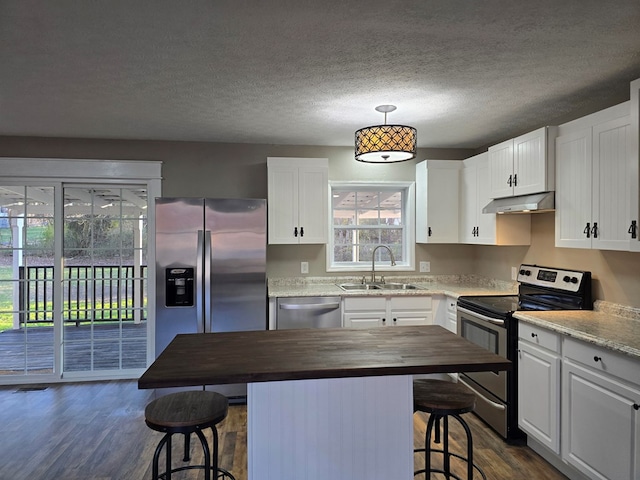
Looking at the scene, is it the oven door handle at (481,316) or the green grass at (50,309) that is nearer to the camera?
the oven door handle at (481,316)

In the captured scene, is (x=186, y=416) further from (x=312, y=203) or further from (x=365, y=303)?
(x=312, y=203)

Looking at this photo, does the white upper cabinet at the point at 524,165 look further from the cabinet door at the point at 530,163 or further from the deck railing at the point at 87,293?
the deck railing at the point at 87,293

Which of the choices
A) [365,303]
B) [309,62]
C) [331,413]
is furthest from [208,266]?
[331,413]

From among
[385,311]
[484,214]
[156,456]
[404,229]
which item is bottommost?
[156,456]

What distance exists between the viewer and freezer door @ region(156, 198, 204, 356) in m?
3.49

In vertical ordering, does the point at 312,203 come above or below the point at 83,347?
above

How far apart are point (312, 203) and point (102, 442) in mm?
2567

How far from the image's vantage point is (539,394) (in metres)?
2.54

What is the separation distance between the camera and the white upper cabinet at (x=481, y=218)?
357cm

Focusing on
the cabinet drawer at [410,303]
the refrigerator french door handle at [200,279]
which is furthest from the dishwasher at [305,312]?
the refrigerator french door handle at [200,279]

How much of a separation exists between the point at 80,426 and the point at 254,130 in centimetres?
276

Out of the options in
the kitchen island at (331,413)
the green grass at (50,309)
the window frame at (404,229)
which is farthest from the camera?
the window frame at (404,229)

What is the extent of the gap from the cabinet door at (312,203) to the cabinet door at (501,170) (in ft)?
4.96

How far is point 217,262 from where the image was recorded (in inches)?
140
